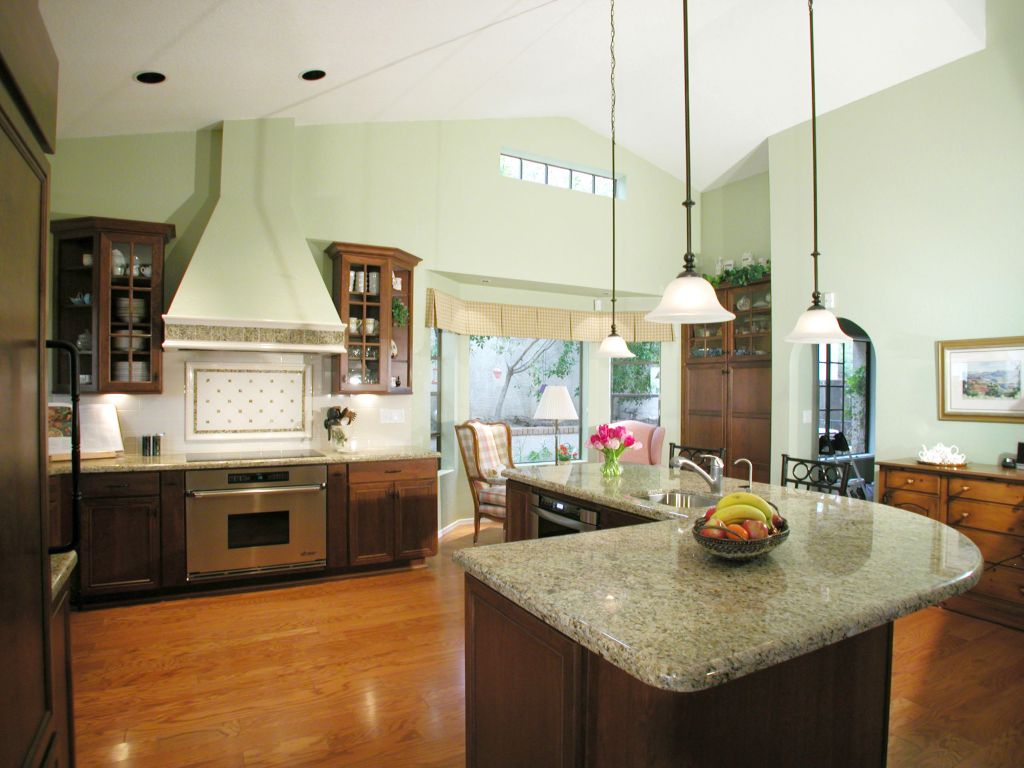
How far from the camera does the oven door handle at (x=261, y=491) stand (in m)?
3.83

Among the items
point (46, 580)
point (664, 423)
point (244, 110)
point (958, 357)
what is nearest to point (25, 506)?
point (46, 580)

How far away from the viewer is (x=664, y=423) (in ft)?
22.1

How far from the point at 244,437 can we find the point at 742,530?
391cm

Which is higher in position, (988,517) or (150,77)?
(150,77)

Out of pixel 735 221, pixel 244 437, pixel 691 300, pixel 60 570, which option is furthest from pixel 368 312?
pixel 735 221

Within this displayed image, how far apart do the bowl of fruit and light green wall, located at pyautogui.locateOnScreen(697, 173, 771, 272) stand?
499cm

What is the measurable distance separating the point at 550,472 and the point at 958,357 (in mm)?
2928

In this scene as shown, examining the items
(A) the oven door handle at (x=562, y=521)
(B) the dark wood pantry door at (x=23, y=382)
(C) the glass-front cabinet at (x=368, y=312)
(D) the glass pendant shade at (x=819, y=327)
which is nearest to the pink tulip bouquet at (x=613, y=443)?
(A) the oven door handle at (x=562, y=521)

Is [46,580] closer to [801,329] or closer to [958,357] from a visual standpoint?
[801,329]

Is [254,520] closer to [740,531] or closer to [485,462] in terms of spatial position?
[485,462]

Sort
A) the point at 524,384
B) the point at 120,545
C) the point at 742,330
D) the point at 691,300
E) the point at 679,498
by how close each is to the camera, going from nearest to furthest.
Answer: the point at 691,300 < the point at 679,498 < the point at 120,545 < the point at 742,330 < the point at 524,384

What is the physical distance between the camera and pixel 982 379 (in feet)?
13.0

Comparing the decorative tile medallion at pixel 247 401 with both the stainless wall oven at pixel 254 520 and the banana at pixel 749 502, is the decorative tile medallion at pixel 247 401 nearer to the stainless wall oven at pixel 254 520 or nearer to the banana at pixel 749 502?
the stainless wall oven at pixel 254 520

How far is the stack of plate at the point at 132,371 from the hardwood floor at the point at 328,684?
1459 mm
